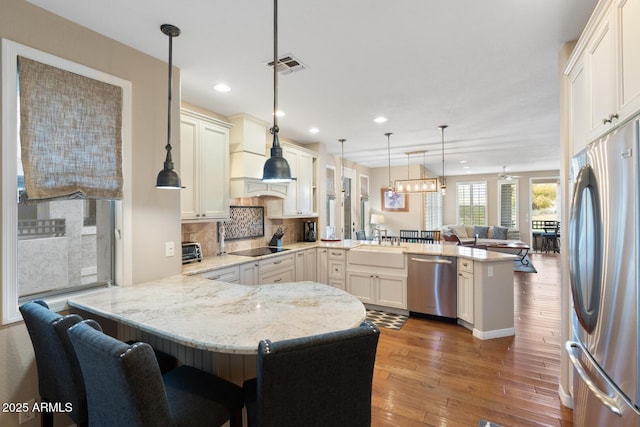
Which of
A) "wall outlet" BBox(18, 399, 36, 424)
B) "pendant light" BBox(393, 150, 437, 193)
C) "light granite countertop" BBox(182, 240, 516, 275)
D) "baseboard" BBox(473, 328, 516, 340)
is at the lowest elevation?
"baseboard" BBox(473, 328, 516, 340)

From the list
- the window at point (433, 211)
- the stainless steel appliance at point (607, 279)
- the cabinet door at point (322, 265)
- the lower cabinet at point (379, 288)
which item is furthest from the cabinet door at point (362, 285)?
the window at point (433, 211)

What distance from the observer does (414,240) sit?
5.46 metres

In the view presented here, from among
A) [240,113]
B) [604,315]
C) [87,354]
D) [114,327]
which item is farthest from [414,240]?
[87,354]

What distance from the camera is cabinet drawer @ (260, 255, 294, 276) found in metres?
3.64

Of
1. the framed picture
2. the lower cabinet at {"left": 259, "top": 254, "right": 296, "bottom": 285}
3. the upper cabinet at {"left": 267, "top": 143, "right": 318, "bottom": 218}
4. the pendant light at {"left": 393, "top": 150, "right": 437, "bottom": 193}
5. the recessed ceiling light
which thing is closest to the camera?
the recessed ceiling light

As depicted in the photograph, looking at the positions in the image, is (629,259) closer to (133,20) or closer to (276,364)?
(276,364)

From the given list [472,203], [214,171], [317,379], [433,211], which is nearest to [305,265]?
[214,171]

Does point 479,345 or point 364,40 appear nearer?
point 364,40

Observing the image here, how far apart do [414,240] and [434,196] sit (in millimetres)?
5203

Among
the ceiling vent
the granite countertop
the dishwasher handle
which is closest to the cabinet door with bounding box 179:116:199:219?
the granite countertop

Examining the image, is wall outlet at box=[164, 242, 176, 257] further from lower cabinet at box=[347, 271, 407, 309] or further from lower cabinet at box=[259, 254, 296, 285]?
lower cabinet at box=[347, 271, 407, 309]

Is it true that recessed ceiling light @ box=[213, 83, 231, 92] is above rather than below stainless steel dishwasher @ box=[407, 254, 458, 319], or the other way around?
above

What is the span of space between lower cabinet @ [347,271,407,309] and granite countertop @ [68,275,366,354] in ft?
7.51

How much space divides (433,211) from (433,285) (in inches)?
267
